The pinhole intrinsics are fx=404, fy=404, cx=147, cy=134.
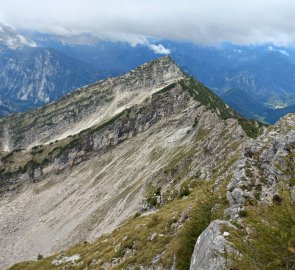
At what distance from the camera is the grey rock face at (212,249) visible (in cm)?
2542

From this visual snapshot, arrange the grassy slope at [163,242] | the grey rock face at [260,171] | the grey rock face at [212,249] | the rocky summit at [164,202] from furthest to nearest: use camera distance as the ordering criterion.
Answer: the grey rock face at [260,171] → the grassy slope at [163,242] → the rocky summit at [164,202] → the grey rock face at [212,249]

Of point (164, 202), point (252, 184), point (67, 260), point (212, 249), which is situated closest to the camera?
point (212, 249)

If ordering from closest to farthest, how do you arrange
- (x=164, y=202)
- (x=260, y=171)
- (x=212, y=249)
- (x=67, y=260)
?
(x=212, y=249)
(x=260, y=171)
(x=67, y=260)
(x=164, y=202)

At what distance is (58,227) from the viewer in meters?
159

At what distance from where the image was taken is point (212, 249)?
26.4 metres

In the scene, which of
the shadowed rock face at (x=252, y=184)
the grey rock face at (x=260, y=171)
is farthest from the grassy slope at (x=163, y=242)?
the shadowed rock face at (x=252, y=184)

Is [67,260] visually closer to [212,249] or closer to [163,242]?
[163,242]

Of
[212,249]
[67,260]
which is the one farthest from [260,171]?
[67,260]

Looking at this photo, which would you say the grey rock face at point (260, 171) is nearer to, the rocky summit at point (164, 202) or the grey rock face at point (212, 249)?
the rocky summit at point (164, 202)

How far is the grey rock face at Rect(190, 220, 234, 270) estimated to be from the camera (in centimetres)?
2542

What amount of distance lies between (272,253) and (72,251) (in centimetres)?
5406

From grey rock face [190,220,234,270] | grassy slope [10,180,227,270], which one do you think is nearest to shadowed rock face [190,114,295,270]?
grey rock face [190,220,234,270]

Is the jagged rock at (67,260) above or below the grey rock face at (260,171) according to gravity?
below

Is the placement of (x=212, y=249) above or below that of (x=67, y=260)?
above
